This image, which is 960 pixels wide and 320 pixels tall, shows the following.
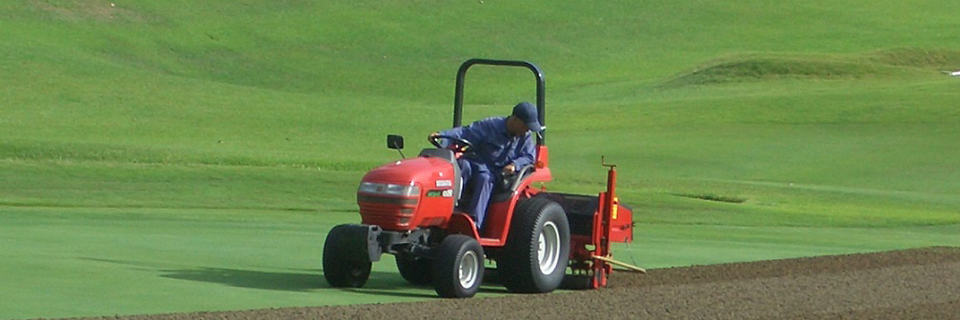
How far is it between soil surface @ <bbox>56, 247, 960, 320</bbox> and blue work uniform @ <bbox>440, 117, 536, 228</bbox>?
0.80m

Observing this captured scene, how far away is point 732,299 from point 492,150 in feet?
6.83

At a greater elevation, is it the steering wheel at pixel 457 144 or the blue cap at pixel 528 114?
the blue cap at pixel 528 114

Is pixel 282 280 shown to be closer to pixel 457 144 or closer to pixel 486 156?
pixel 457 144

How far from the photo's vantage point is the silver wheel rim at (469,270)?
11.8m

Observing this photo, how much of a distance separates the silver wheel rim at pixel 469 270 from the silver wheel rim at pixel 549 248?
0.79 metres

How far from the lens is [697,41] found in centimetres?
6800

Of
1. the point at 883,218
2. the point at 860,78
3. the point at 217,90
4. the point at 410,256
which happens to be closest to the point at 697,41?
the point at 860,78

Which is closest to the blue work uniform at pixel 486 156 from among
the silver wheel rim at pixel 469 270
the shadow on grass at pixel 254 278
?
the silver wheel rim at pixel 469 270

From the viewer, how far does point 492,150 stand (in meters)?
12.4

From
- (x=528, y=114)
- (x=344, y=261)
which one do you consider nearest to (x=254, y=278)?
(x=344, y=261)

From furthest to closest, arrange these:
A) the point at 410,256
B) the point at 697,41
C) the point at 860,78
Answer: the point at 697,41, the point at 860,78, the point at 410,256

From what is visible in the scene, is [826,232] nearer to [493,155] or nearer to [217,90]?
[493,155]

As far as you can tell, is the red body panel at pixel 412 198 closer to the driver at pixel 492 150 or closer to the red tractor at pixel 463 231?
Result: the red tractor at pixel 463 231

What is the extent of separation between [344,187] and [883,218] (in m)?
7.85
